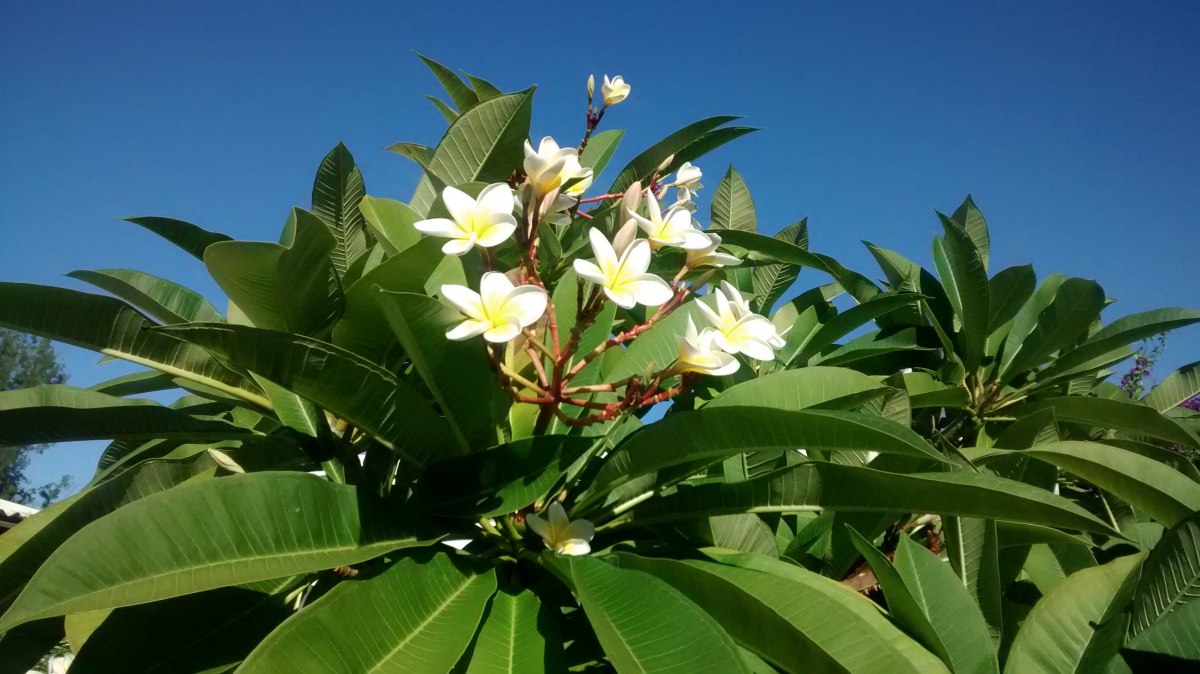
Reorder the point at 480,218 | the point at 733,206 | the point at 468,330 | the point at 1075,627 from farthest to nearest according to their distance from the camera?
the point at 733,206
the point at 1075,627
the point at 480,218
the point at 468,330

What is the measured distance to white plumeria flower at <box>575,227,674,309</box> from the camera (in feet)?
3.53

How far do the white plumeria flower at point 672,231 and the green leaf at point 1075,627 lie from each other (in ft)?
2.38

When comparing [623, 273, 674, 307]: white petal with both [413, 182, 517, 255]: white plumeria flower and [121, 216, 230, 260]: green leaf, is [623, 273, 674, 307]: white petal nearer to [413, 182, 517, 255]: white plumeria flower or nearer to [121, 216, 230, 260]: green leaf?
[413, 182, 517, 255]: white plumeria flower

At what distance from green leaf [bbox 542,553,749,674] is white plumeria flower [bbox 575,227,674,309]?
1.14ft

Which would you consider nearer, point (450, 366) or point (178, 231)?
point (450, 366)

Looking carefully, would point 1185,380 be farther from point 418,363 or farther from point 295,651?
point 295,651

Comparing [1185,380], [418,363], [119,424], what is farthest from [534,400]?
[1185,380]

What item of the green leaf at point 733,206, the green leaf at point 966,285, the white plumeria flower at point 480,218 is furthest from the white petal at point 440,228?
the green leaf at point 966,285

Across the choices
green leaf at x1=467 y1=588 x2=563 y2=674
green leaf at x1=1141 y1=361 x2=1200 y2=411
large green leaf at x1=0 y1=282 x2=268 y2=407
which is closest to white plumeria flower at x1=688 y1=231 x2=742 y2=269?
green leaf at x1=467 y1=588 x2=563 y2=674

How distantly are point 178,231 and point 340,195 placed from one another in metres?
0.28

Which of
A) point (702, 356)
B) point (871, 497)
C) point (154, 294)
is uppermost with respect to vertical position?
point (154, 294)

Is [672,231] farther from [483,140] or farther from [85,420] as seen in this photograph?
[85,420]

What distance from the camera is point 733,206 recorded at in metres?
2.25

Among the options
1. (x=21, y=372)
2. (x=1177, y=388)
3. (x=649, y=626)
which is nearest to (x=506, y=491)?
(x=649, y=626)
